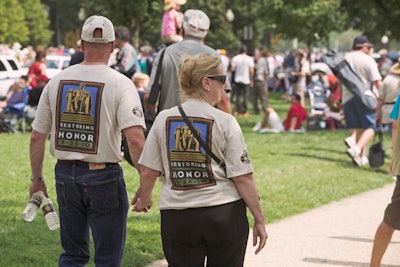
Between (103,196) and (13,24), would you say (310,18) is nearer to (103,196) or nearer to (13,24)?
(103,196)

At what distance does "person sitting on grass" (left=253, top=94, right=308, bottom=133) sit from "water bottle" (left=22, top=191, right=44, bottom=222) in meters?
15.3

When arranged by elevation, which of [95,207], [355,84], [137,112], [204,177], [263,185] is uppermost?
[137,112]

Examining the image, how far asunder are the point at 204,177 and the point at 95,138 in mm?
837

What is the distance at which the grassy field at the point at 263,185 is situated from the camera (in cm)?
826

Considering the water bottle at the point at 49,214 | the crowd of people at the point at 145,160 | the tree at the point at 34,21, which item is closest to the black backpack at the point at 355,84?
the crowd of people at the point at 145,160

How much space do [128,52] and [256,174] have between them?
7.68 ft

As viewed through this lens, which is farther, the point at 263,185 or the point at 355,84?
the point at 355,84

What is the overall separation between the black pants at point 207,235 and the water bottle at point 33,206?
1.12m

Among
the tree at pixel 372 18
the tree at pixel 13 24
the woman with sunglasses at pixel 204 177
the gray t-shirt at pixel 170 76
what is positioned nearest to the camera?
the woman with sunglasses at pixel 204 177

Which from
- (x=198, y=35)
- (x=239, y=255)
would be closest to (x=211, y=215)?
(x=239, y=255)

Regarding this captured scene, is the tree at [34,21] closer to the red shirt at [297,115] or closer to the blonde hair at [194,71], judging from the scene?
the red shirt at [297,115]

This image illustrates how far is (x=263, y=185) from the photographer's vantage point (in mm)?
12625

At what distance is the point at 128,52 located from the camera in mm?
13172

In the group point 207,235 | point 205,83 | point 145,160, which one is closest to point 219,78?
point 205,83
